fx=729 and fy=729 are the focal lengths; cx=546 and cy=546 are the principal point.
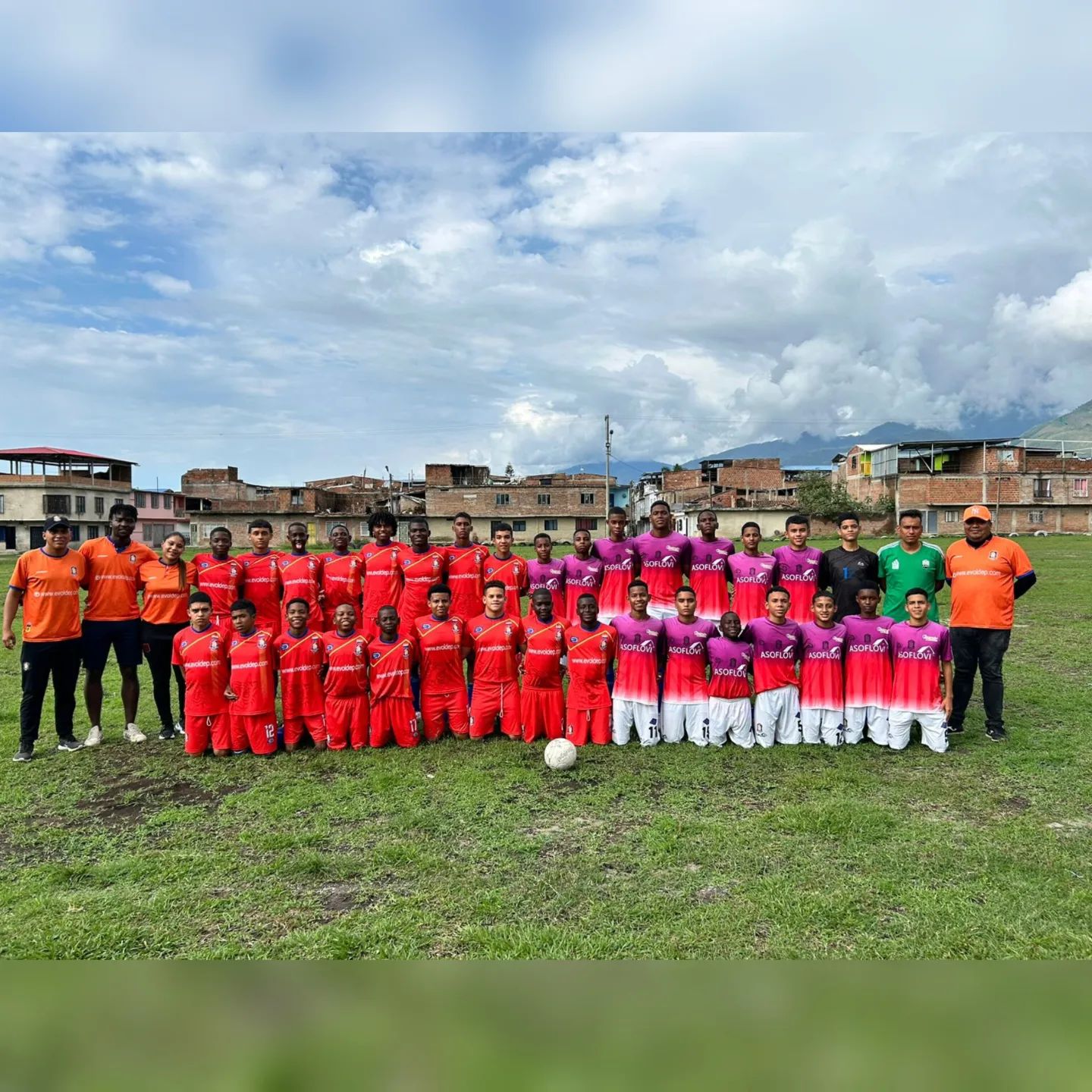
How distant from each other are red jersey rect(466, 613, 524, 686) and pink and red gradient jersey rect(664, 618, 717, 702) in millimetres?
1338

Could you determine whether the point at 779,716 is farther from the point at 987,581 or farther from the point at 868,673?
the point at 987,581

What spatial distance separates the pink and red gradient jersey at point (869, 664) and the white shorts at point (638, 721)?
163 centimetres

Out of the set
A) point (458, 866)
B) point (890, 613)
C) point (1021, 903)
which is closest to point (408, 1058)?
point (458, 866)

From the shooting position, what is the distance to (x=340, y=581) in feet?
23.0

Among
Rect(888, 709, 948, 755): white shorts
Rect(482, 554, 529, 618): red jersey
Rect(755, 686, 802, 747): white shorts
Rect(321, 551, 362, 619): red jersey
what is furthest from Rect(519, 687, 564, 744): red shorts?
Rect(888, 709, 948, 755): white shorts

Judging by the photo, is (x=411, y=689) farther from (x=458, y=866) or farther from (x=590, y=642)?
(x=458, y=866)

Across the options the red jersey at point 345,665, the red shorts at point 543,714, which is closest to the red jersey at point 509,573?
the red shorts at point 543,714

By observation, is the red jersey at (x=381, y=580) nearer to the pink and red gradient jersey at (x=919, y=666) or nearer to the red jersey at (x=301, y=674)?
the red jersey at (x=301, y=674)

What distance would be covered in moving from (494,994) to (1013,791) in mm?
4139

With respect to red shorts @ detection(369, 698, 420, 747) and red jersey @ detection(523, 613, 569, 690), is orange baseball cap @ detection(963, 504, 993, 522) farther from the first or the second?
red shorts @ detection(369, 698, 420, 747)

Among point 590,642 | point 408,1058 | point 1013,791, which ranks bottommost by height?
point 1013,791

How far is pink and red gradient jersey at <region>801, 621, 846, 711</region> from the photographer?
611 cm

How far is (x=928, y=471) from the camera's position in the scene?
1811 inches

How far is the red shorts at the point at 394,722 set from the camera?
20.2 ft
